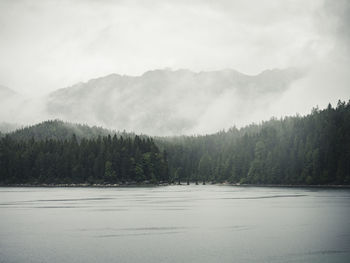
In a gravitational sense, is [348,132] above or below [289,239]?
above

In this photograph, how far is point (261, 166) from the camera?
196 m

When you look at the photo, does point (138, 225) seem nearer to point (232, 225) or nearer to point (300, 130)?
point (232, 225)

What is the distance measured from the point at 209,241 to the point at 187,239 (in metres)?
2.32

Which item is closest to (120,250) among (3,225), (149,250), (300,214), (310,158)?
(149,250)

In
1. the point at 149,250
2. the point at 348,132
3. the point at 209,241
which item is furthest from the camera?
the point at 348,132

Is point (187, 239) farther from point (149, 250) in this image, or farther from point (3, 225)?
point (3, 225)

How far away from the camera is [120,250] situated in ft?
116

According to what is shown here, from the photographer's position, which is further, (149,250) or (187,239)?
(187,239)

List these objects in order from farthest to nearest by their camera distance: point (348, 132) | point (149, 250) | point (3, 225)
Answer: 1. point (348, 132)
2. point (3, 225)
3. point (149, 250)

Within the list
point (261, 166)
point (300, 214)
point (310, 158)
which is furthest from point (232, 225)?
point (261, 166)

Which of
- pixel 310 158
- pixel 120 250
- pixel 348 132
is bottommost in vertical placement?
pixel 120 250

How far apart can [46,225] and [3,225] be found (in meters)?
5.15

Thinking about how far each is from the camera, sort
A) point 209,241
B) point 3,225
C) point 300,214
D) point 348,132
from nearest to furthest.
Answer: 1. point 209,241
2. point 3,225
3. point 300,214
4. point 348,132

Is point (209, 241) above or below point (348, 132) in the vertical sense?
below
